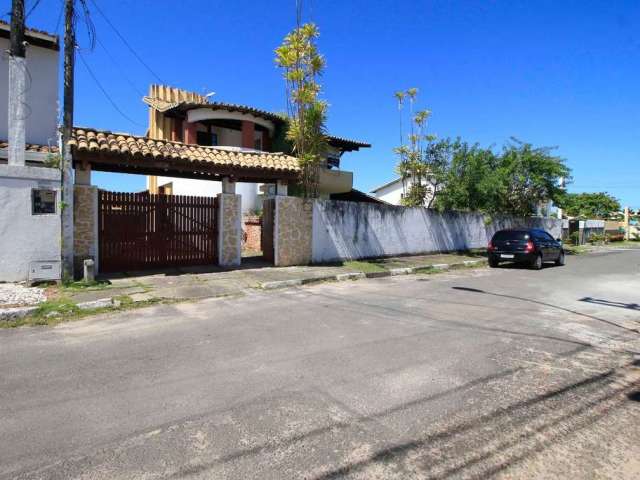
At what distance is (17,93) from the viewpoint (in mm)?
9633

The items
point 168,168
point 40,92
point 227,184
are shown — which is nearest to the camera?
point 168,168

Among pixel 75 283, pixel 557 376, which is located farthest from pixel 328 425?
pixel 75 283

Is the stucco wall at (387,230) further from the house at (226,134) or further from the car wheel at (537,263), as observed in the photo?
the car wheel at (537,263)

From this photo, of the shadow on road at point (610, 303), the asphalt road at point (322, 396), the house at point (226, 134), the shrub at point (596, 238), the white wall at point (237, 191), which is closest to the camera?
the asphalt road at point (322, 396)

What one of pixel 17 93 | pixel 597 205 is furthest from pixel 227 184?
pixel 597 205

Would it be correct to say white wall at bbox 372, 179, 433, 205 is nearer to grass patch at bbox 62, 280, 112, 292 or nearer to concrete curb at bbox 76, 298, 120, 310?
grass patch at bbox 62, 280, 112, 292

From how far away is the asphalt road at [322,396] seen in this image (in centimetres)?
293

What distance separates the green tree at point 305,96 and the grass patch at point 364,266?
10.5ft

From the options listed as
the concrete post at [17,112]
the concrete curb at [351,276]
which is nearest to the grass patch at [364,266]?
the concrete curb at [351,276]

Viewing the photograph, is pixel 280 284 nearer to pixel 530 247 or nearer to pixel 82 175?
pixel 82 175

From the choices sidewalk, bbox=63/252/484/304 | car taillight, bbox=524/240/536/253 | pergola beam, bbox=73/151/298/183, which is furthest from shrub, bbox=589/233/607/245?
pergola beam, bbox=73/151/298/183

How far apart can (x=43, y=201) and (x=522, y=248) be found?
15.7 metres

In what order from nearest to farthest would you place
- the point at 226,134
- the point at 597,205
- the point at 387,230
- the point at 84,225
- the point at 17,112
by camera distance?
1. the point at 17,112
2. the point at 84,225
3. the point at 387,230
4. the point at 226,134
5. the point at 597,205

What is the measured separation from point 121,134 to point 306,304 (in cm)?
791
